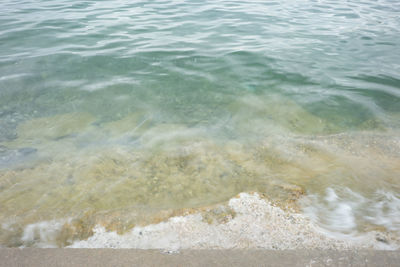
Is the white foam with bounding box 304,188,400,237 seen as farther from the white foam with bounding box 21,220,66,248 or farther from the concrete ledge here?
the white foam with bounding box 21,220,66,248

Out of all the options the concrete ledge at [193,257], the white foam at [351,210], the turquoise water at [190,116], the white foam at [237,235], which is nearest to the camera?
the concrete ledge at [193,257]

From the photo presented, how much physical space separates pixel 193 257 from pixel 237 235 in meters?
0.41

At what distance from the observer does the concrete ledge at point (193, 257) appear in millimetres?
1722

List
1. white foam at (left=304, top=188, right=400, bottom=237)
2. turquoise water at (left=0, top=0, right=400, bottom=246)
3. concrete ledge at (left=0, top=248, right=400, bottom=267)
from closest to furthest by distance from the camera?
concrete ledge at (left=0, top=248, right=400, bottom=267) < white foam at (left=304, top=188, right=400, bottom=237) < turquoise water at (left=0, top=0, right=400, bottom=246)

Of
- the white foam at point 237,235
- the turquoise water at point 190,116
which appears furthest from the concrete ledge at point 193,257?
the turquoise water at point 190,116

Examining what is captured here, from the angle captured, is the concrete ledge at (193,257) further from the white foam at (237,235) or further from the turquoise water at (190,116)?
the turquoise water at (190,116)

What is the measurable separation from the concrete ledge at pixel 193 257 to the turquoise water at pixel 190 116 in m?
0.31

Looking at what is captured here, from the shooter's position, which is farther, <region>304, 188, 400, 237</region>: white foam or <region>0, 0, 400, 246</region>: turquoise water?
<region>0, 0, 400, 246</region>: turquoise water

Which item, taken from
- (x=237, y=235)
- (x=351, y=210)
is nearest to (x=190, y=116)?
(x=237, y=235)

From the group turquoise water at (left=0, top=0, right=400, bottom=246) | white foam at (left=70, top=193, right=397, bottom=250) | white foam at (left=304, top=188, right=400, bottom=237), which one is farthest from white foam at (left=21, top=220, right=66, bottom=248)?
white foam at (left=304, top=188, right=400, bottom=237)

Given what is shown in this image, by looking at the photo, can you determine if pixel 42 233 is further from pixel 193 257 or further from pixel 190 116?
pixel 190 116

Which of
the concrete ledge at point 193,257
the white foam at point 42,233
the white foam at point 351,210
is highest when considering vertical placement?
the concrete ledge at point 193,257

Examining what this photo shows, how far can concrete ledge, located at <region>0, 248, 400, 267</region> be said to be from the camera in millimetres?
1722

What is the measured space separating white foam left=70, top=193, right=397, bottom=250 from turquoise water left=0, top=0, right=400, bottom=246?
0.20 m
